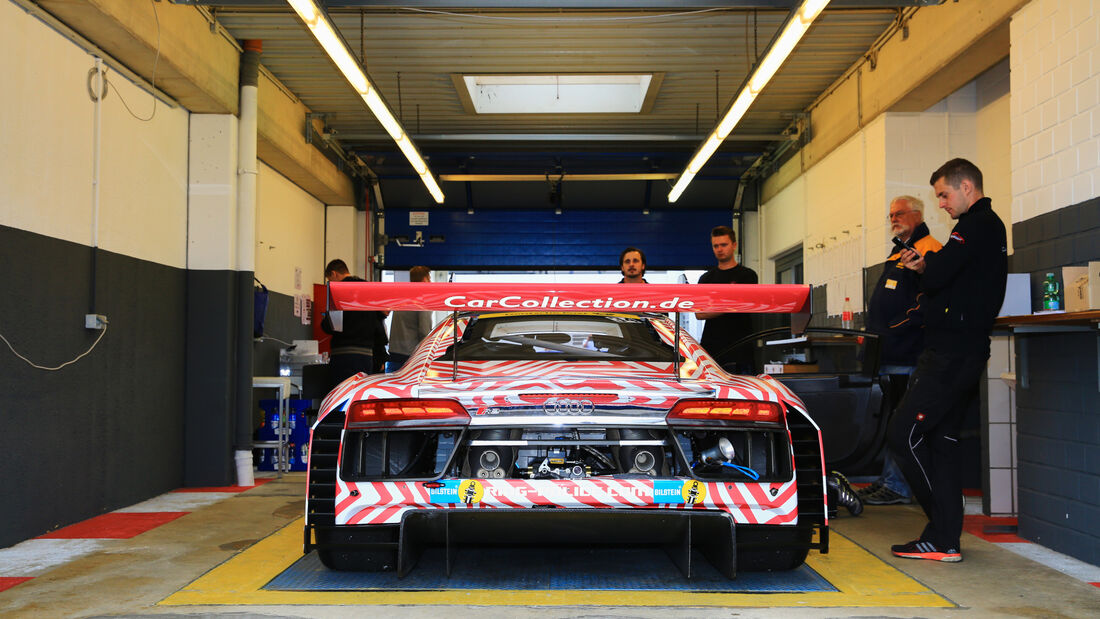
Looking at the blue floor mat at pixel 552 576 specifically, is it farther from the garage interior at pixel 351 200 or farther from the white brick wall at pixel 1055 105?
the white brick wall at pixel 1055 105

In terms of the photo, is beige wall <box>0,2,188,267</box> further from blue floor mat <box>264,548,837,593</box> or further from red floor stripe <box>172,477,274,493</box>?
blue floor mat <box>264,548,837,593</box>

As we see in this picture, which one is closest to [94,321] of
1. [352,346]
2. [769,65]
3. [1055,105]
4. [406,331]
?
[352,346]

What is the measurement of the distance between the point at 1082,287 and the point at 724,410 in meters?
1.96

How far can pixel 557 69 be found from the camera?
8219 mm

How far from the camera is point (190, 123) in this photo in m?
6.74

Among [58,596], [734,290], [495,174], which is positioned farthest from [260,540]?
[495,174]

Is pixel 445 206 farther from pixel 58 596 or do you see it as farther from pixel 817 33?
pixel 58 596

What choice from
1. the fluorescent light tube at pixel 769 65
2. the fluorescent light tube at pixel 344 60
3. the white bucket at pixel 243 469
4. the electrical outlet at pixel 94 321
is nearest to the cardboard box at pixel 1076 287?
the fluorescent light tube at pixel 769 65

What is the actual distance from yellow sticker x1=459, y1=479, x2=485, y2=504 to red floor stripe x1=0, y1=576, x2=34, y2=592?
188cm

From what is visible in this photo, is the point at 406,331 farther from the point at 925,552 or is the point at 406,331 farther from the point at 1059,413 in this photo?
the point at 1059,413

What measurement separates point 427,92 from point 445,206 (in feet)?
12.3

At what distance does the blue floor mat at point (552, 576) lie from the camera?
3244 millimetres

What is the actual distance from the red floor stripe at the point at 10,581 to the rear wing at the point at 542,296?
167 centimetres

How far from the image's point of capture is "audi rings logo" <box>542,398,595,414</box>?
2.89 m
